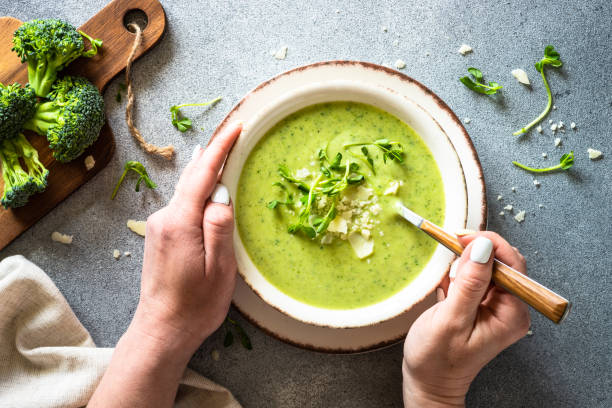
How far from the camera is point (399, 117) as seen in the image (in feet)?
5.92

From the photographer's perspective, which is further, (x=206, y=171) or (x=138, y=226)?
(x=138, y=226)

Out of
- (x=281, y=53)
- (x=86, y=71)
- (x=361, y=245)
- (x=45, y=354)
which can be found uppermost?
(x=281, y=53)

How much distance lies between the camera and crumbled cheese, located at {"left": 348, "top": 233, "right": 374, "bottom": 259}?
5.87 feet

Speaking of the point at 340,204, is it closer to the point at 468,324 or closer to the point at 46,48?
the point at 468,324

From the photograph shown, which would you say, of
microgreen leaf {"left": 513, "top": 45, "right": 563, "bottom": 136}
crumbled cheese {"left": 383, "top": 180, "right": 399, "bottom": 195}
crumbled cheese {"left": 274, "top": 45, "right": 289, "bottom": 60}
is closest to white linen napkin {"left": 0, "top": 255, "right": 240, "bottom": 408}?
crumbled cheese {"left": 383, "top": 180, "right": 399, "bottom": 195}

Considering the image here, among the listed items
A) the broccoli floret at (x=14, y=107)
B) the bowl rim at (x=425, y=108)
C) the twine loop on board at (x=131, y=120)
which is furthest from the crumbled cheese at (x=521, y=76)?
the broccoli floret at (x=14, y=107)

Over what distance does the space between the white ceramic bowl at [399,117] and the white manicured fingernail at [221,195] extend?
22 mm

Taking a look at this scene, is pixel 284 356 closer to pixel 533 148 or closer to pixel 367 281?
pixel 367 281

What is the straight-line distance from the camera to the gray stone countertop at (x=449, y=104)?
7.02 ft

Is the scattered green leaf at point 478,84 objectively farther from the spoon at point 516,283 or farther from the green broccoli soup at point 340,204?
the spoon at point 516,283

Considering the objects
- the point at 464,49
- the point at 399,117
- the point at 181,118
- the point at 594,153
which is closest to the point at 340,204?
the point at 399,117

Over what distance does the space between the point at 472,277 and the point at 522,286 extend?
18cm

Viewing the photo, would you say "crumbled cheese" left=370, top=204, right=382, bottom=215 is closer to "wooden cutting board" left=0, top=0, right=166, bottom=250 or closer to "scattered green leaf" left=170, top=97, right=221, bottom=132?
"scattered green leaf" left=170, top=97, right=221, bottom=132

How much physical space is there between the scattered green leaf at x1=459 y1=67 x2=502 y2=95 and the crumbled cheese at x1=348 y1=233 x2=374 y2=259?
88 cm
